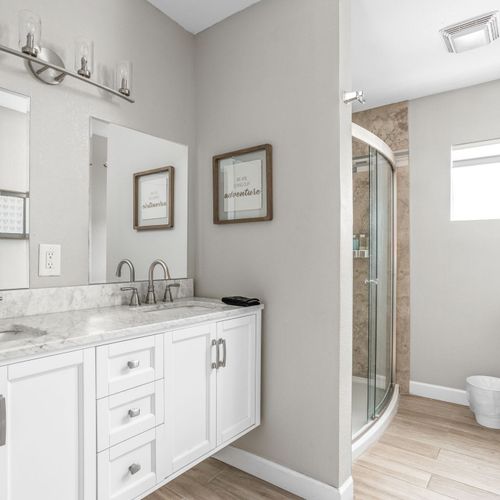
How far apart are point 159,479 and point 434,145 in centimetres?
310

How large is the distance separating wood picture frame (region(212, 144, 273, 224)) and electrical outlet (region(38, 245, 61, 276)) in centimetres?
89

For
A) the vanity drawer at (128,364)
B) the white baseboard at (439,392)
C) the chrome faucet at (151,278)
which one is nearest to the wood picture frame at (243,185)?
the chrome faucet at (151,278)

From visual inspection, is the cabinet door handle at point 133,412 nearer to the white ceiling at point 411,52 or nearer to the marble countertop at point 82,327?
the marble countertop at point 82,327

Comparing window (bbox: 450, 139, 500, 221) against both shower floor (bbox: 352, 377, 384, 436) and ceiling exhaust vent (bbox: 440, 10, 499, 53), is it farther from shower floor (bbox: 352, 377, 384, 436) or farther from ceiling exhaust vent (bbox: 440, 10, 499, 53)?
shower floor (bbox: 352, 377, 384, 436)

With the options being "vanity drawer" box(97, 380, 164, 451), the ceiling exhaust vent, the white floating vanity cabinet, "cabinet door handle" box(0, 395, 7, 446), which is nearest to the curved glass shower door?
the ceiling exhaust vent

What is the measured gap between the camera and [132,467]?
50.9 inches

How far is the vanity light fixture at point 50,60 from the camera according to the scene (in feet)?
4.68

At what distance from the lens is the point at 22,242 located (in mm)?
1504

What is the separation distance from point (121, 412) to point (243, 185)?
1.30 m

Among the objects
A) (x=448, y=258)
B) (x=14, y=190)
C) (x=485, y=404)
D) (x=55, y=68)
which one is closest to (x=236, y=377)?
(x=14, y=190)

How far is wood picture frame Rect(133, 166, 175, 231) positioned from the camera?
78.9 inches

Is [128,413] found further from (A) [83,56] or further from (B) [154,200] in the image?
(A) [83,56]

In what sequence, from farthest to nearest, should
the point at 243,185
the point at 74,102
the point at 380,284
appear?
1. the point at 380,284
2. the point at 243,185
3. the point at 74,102

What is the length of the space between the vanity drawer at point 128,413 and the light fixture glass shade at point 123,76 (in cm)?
140
